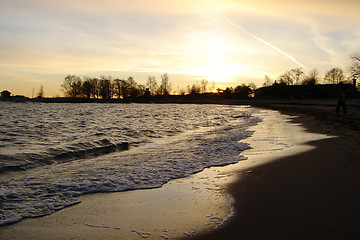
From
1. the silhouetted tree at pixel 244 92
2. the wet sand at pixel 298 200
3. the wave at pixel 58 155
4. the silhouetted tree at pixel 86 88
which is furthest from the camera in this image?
the silhouetted tree at pixel 86 88

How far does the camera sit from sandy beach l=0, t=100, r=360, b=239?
10.4ft

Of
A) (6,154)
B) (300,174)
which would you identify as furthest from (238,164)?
(6,154)

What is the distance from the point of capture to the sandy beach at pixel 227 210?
3174mm

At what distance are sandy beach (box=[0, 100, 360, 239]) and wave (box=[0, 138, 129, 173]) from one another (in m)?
3.74

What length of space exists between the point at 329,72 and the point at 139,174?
12063 centimetres

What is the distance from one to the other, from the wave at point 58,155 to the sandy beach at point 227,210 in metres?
3.74

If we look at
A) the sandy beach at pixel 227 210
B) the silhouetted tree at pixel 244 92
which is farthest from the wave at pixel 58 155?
the silhouetted tree at pixel 244 92

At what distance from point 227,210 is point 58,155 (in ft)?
21.2

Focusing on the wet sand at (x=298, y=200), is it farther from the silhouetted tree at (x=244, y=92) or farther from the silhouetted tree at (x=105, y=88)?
the silhouetted tree at (x=105, y=88)

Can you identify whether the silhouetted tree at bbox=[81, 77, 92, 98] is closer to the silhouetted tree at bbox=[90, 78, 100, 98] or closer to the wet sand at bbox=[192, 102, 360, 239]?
the silhouetted tree at bbox=[90, 78, 100, 98]

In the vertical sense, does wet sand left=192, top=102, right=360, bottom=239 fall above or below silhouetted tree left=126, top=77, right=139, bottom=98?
below

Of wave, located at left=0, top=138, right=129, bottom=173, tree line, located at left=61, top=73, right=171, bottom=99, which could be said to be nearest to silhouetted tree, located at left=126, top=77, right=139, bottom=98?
tree line, located at left=61, top=73, right=171, bottom=99

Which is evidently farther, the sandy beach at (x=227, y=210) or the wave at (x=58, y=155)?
the wave at (x=58, y=155)

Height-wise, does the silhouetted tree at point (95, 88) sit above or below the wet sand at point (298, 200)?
above
